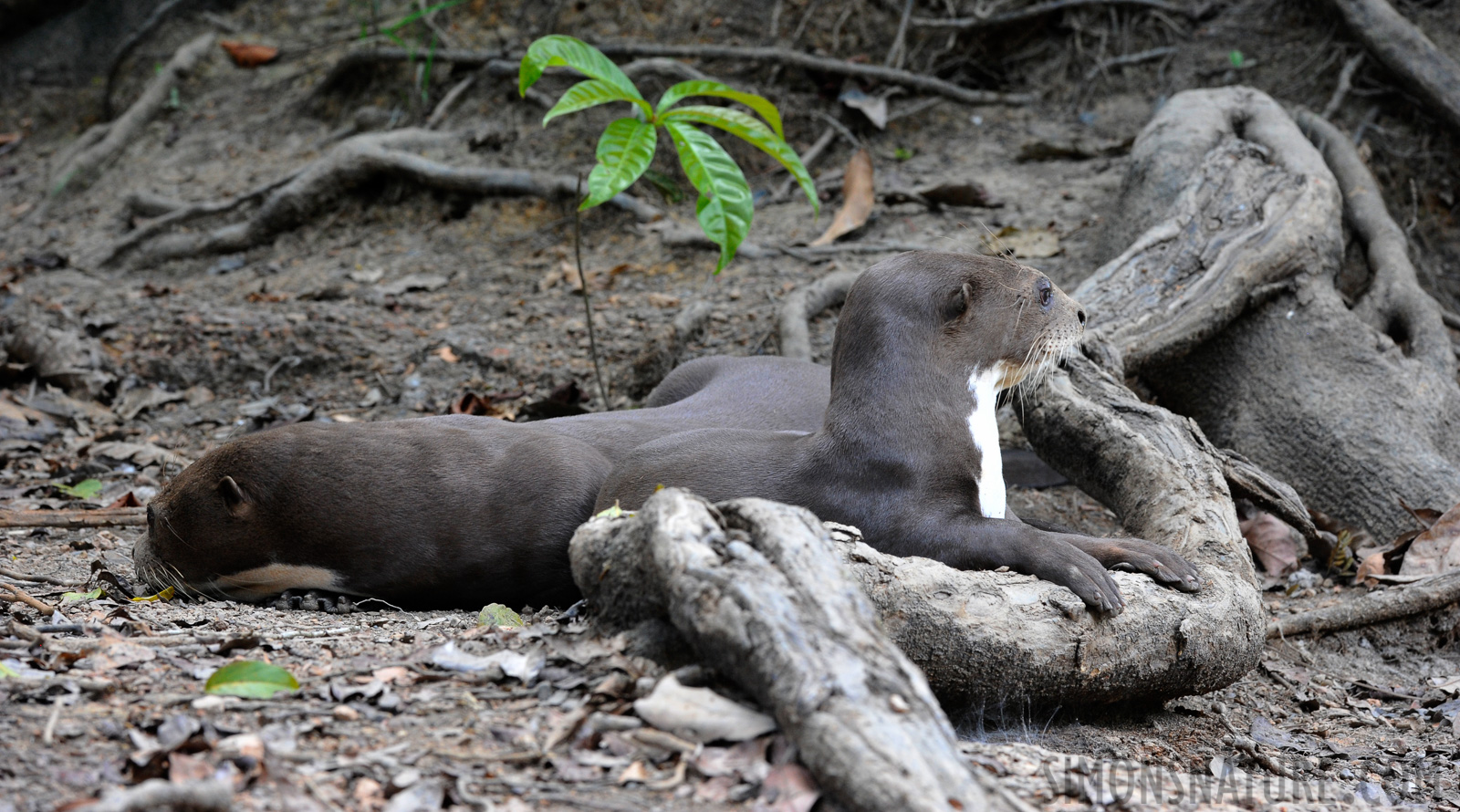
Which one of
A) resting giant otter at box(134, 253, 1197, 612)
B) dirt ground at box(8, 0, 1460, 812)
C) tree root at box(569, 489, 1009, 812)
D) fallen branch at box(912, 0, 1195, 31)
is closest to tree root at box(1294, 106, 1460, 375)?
dirt ground at box(8, 0, 1460, 812)

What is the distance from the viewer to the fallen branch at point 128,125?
28.6ft

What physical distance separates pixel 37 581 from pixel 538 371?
2553 millimetres

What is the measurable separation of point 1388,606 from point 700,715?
2.77m

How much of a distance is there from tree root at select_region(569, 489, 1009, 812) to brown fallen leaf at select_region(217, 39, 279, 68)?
7910 mm

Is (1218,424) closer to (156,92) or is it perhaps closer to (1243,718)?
(1243,718)

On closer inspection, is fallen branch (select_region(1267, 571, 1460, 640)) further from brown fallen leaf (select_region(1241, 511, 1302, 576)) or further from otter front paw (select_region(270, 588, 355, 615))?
otter front paw (select_region(270, 588, 355, 615))

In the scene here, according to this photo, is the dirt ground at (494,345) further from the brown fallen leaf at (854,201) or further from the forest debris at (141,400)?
the brown fallen leaf at (854,201)

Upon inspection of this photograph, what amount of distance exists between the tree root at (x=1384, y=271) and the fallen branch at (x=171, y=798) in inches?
184

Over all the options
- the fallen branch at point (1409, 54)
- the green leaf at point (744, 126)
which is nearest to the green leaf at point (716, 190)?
the green leaf at point (744, 126)

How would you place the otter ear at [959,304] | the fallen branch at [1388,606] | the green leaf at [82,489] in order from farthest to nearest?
the green leaf at [82,489] < the fallen branch at [1388,606] < the otter ear at [959,304]

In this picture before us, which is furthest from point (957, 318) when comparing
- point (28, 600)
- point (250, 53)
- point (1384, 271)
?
point (250, 53)

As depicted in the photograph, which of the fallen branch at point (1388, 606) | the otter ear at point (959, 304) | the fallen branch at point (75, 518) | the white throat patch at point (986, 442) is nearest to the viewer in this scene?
the white throat patch at point (986, 442)

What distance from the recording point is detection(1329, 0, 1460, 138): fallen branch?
595cm

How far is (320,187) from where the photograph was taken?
748cm
